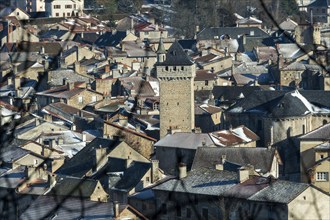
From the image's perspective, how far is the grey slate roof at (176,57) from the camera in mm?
33406

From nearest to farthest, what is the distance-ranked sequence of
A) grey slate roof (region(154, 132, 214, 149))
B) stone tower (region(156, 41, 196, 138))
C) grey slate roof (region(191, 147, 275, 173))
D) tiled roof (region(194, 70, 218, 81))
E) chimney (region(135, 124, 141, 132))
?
grey slate roof (region(191, 147, 275, 173))
grey slate roof (region(154, 132, 214, 149))
chimney (region(135, 124, 141, 132))
stone tower (region(156, 41, 196, 138))
tiled roof (region(194, 70, 218, 81))

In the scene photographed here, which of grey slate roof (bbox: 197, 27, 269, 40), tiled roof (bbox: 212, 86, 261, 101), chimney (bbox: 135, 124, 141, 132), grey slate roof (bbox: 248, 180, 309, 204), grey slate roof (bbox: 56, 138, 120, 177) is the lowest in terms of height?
grey slate roof (bbox: 56, 138, 120, 177)

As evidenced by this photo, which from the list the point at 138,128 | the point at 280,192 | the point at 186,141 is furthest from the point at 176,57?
the point at 280,192

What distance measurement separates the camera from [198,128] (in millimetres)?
32156

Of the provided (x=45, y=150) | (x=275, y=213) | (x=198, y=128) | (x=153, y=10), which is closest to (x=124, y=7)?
(x=153, y=10)

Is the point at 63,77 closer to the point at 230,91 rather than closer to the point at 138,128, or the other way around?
the point at 230,91

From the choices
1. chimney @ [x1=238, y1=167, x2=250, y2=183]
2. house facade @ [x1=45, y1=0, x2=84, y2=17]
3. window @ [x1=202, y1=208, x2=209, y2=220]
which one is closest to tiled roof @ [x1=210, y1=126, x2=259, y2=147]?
chimney @ [x1=238, y1=167, x2=250, y2=183]

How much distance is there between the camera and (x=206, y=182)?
69.5 ft

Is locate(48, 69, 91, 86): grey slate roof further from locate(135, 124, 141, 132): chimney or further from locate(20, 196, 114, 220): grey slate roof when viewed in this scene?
locate(20, 196, 114, 220): grey slate roof

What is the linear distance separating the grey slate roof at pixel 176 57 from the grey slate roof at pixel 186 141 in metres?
4.22

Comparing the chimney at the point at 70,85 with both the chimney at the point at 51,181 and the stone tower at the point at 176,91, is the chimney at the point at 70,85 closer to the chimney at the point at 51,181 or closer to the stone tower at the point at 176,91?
the stone tower at the point at 176,91

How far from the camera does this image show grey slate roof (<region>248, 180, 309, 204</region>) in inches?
731

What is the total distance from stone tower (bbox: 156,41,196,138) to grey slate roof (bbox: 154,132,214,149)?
283 centimetres

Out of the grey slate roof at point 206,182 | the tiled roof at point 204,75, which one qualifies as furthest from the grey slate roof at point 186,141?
the tiled roof at point 204,75
